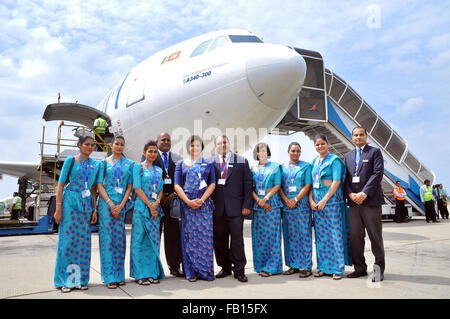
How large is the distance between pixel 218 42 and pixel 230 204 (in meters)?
4.69

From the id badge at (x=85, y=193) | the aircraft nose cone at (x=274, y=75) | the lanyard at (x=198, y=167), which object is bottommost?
the id badge at (x=85, y=193)

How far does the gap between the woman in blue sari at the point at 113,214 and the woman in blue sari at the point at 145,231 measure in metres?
0.12

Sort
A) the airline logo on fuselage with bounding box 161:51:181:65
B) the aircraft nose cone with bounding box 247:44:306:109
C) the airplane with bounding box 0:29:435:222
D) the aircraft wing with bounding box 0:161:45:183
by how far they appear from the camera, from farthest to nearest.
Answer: the aircraft wing with bounding box 0:161:45:183 → the airline logo on fuselage with bounding box 161:51:181:65 → the airplane with bounding box 0:29:435:222 → the aircraft nose cone with bounding box 247:44:306:109

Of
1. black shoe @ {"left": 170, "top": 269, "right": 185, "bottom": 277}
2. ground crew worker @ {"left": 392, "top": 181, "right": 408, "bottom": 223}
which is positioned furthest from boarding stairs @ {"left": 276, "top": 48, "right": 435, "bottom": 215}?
black shoe @ {"left": 170, "top": 269, "right": 185, "bottom": 277}

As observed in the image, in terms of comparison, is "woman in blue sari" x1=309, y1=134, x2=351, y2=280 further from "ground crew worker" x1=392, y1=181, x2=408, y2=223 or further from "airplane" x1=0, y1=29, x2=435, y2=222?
"ground crew worker" x1=392, y1=181, x2=408, y2=223

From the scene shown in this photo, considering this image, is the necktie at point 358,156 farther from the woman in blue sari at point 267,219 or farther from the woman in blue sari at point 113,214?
the woman in blue sari at point 113,214

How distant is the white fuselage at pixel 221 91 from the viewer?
6457 millimetres

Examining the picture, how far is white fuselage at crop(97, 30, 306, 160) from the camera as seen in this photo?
6.46 meters

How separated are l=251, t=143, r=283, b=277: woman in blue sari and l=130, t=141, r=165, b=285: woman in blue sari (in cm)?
120

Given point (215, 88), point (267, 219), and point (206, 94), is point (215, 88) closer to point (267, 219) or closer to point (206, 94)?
point (206, 94)

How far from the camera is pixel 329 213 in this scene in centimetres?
402

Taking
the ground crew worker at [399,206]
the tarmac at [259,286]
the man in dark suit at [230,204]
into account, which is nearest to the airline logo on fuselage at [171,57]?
the man in dark suit at [230,204]

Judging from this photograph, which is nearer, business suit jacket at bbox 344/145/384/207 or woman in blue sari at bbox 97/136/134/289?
woman in blue sari at bbox 97/136/134/289

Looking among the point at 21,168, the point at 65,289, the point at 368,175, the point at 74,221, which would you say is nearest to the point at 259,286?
the point at 368,175
